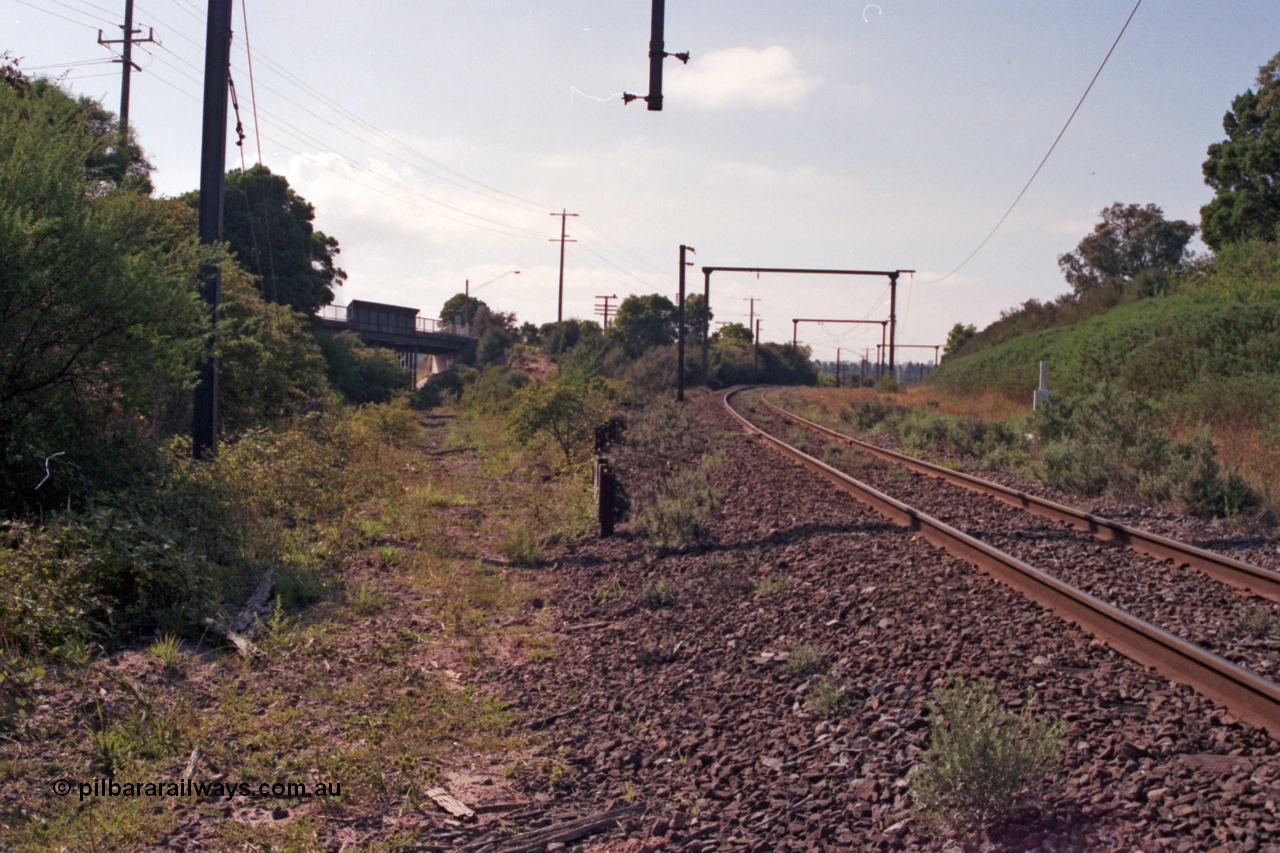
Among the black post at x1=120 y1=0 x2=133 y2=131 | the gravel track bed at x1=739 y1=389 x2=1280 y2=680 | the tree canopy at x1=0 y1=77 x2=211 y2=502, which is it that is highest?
the black post at x1=120 y1=0 x2=133 y2=131

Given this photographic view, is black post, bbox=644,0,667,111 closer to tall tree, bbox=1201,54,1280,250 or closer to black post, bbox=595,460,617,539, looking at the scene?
black post, bbox=595,460,617,539

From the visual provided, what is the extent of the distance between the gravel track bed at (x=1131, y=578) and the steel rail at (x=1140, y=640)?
506 millimetres

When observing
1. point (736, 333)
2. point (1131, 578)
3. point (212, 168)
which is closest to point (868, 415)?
point (212, 168)

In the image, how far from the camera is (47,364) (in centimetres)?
909

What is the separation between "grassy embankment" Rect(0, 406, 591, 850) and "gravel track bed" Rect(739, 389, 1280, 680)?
4.49 metres

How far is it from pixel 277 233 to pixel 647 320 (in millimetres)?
52167

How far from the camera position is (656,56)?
12.8 meters

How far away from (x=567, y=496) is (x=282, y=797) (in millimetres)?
10299

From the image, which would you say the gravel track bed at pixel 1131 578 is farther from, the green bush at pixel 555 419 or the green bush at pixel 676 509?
the green bush at pixel 555 419

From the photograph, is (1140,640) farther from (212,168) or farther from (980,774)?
(212,168)

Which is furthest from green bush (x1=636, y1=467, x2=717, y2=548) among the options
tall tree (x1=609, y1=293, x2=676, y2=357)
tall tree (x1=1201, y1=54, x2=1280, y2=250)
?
tall tree (x1=609, y1=293, x2=676, y2=357)

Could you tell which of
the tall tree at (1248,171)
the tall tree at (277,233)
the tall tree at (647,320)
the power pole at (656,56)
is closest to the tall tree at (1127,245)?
the tall tree at (1248,171)

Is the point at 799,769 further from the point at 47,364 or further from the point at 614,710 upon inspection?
the point at 47,364

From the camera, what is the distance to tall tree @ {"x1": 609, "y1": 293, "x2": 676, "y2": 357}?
319ft
